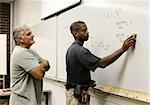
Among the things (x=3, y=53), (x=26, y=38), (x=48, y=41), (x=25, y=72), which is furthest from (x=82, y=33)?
(x=3, y=53)

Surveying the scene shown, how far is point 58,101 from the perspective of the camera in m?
3.88

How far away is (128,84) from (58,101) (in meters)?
1.94

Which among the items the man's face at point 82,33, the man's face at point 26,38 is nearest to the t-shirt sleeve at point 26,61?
the man's face at point 26,38

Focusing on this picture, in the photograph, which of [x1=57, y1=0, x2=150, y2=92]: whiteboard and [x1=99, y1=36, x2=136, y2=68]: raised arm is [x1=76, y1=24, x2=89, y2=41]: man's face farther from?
[x1=99, y1=36, x2=136, y2=68]: raised arm

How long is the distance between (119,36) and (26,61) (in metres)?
0.86

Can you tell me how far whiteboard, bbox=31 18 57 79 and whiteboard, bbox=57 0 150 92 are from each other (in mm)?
1034

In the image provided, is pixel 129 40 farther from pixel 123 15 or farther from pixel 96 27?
pixel 96 27

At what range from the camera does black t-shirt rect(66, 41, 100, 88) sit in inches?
88.2

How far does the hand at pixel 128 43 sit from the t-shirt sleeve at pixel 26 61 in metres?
0.81

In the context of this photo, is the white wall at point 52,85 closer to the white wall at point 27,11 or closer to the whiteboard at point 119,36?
the white wall at point 27,11

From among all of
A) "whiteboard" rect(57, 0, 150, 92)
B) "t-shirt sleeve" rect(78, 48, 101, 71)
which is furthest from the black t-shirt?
"whiteboard" rect(57, 0, 150, 92)

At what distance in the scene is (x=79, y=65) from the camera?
92.5 inches

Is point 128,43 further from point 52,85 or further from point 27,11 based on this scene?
point 27,11

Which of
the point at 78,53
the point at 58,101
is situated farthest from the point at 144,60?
the point at 58,101
